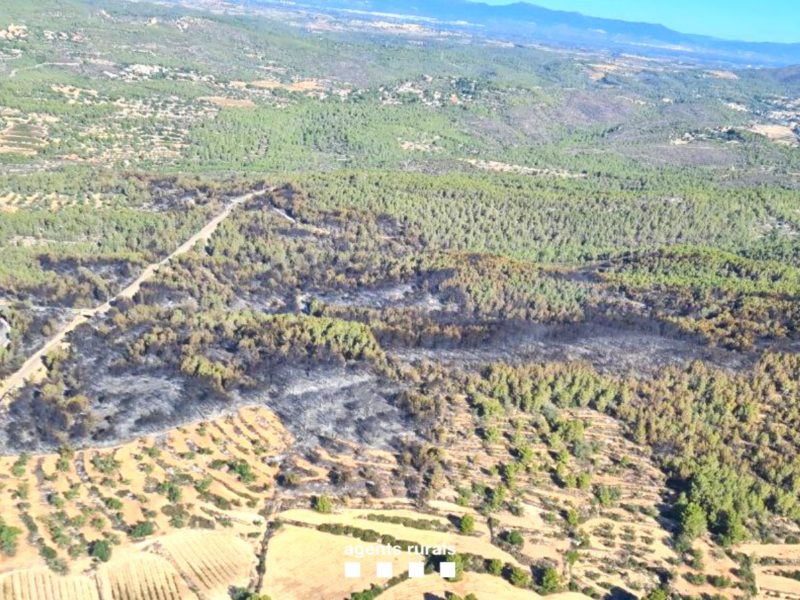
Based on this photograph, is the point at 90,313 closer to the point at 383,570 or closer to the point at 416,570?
the point at 383,570

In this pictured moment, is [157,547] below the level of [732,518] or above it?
below

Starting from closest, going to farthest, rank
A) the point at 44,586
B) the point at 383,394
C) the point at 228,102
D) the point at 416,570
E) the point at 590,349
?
the point at 44,586 → the point at 416,570 → the point at 383,394 → the point at 590,349 → the point at 228,102

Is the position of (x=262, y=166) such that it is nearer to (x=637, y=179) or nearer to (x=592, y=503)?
(x=637, y=179)

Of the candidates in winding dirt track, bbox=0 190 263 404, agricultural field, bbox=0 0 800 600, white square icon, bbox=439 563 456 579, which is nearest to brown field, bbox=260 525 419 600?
agricultural field, bbox=0 0 800 600

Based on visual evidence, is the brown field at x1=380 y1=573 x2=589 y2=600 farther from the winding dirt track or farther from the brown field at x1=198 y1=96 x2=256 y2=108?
the brown field at x1=198 y1=96 x2=256 y2=108

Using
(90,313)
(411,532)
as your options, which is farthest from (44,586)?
(90,313)

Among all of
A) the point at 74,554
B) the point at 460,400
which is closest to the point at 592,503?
the point at 460,400

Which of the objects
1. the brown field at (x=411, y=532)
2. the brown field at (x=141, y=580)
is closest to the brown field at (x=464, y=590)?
the brown field at (x=411, y=532)
